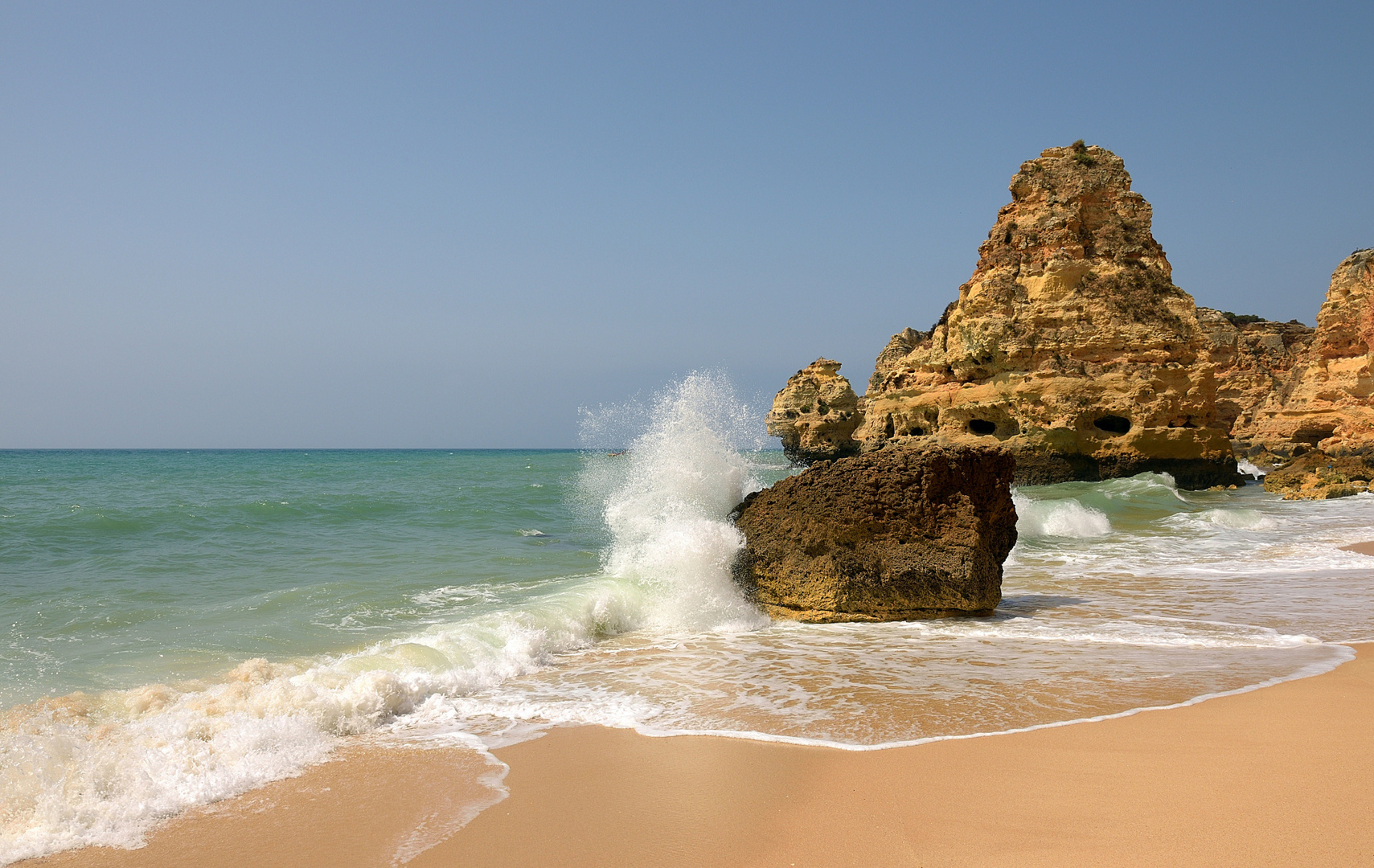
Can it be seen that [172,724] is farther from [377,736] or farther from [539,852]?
[539,852]

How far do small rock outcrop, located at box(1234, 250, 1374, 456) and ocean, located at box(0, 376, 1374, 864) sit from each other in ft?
48.6

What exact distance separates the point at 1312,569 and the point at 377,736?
9946 mm

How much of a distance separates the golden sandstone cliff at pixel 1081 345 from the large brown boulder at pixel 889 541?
1432 centimetres

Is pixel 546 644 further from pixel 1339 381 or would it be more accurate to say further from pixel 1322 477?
pixel 1339 381

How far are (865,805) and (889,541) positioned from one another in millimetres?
3955

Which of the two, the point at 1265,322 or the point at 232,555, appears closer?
the point at 232,555

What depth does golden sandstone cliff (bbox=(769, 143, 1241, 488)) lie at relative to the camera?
66.4 ft

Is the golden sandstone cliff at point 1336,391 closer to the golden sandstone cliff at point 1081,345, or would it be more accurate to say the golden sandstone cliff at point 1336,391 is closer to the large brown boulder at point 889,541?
the golden sandstone cliff at point 1081,345

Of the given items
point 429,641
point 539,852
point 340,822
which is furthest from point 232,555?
point 539,852

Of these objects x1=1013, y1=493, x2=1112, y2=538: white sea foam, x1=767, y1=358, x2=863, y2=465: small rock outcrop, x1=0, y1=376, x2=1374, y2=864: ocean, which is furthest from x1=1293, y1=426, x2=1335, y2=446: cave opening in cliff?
x1=767, y1=358, x2=863, y2=465: small rock outcrop

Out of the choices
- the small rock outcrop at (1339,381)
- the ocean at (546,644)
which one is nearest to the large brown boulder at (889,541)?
the ocean at (546,644)

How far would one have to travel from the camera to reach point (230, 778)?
126 inches

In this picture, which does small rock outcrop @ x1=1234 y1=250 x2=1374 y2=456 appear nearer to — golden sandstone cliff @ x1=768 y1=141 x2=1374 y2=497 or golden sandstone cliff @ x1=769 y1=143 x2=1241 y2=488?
golden sandstone cliff @ x1=768 y1=141 x2=1374 y2=497

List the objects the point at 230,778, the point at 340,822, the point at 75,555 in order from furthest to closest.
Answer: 1. the point at 75,555
2. the point at 230,778
3. the point at 340,822
